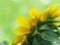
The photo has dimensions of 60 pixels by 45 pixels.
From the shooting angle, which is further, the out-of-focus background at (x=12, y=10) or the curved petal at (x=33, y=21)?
the out-of-focus background at (x=12, y=10)

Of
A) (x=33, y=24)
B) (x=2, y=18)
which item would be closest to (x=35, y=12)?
(x=33, y=24)

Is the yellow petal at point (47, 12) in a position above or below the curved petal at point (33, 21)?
above

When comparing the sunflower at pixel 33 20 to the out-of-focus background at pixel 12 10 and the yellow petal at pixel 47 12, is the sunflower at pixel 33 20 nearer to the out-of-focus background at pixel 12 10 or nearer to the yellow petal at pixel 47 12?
the yellow petal at pixel 47 12

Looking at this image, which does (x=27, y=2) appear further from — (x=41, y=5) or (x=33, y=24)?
(x=33, y=24)

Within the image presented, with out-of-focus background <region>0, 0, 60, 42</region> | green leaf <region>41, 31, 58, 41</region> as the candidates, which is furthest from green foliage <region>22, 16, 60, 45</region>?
out-of-focus background <region>0, 0, 60, 42</region>

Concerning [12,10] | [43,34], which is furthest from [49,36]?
[12,10]

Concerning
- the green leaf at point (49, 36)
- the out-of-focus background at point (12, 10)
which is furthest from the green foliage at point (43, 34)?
the out-of-focus background at point (12, 10)

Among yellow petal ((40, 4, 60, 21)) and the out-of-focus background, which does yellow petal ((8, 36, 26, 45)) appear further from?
the out-of-focus background

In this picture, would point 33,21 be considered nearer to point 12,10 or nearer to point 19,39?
point 19,39

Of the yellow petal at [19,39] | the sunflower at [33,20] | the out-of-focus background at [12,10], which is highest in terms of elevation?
the out-of-focus background at [12,10]
